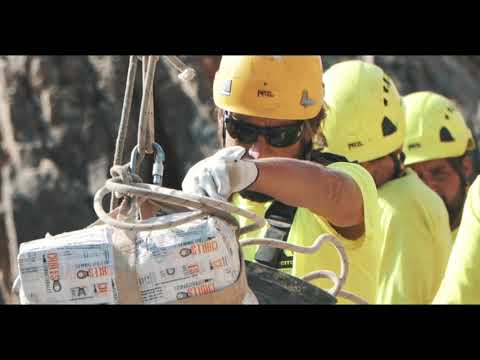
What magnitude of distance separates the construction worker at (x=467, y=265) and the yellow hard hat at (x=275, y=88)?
3.70 ft

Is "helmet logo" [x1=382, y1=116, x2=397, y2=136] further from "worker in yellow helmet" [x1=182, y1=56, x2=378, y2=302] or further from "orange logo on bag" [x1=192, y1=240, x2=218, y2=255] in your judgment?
"orange logo on bag" [x1=192, y1=240, x2=218, y2=255]

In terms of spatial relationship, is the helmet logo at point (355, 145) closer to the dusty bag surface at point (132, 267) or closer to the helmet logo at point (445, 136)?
the helmet logo at point (445, 136)

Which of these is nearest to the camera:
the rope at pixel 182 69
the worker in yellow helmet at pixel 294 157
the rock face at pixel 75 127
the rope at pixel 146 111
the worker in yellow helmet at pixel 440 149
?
the rope at pixel 146 111

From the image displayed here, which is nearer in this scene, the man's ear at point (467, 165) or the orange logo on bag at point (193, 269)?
the orange logo on bag at point (193, 269)

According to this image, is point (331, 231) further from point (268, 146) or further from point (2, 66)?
point (2, 66)

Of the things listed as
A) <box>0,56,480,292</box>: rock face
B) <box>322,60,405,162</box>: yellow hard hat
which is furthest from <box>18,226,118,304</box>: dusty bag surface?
<box>0,56,480,292</box>: rock face

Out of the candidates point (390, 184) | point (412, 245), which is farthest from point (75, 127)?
point (412, 245)

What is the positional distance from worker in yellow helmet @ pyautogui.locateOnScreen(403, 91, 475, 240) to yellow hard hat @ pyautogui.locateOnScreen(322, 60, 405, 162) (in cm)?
67

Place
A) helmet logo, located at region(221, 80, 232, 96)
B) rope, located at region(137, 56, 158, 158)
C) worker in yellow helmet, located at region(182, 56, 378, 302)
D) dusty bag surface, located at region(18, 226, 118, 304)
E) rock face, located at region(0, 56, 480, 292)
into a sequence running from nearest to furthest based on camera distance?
1. dusty bag surface, located at region(18, 226, 118, 304)
2. rope, located at region(137, 56, 158, 158)
3. worker in yellow helmet, located at region(182, 56, 378, 302)
4. helmet logo, located at region(221, 80, 232, 96)
5. rock face, located at region(0, 56, 480, 292)

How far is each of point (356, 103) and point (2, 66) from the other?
5.16m

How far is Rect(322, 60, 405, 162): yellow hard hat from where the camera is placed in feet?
17.3

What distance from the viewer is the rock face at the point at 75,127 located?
927cm

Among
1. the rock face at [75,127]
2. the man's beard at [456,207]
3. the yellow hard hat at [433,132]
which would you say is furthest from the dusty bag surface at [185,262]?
the rock face at [75,127]

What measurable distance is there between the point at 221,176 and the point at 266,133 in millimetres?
1215
